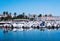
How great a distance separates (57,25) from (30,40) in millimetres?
6562

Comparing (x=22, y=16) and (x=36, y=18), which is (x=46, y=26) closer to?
(x=22, y=16)

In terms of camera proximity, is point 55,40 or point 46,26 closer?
point 55,40

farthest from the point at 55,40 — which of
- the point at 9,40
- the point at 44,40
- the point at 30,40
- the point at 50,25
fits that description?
the point at 50,25

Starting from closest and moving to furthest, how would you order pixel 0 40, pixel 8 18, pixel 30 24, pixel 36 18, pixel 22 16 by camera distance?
pixel 0 40 < pixel 30 24 < pixel 8 18 < pixel 22 16 < pixel 36 18

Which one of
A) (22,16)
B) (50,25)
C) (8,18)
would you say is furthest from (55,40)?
(22,16)

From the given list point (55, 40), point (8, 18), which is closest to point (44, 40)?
point (55, 40)

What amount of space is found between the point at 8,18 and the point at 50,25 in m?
7.74

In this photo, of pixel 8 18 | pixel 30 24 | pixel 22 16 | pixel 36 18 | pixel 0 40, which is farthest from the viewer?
pixel 36 18

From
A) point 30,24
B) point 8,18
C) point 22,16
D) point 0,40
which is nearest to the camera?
point 0,40

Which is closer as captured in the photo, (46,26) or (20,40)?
(20,40)

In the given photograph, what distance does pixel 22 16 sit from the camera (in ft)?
72.9

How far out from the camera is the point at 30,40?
748cm

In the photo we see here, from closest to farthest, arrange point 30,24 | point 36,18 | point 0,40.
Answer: point 0,40 < point 30,24 < point 36,18

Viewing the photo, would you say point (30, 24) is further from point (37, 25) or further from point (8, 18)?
point (8, 18)
